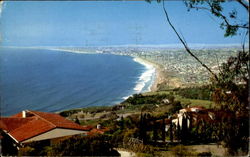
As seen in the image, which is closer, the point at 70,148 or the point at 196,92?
the point at 70,148

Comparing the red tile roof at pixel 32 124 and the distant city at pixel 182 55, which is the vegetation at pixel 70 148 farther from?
the distant city at pixel 182 55

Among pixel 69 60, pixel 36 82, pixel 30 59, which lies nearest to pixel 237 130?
pixel 69 60

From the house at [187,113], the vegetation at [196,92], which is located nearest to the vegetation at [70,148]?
the house at [187,113]

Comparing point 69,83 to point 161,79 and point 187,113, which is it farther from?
point 187,113

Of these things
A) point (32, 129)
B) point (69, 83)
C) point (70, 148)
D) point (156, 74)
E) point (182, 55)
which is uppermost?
point (182, 55)

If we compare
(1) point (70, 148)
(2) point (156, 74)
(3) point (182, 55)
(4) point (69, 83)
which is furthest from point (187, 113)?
(4) point (69, 83)

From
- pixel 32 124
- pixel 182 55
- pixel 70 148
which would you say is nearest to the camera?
pixel 70 148
